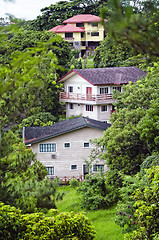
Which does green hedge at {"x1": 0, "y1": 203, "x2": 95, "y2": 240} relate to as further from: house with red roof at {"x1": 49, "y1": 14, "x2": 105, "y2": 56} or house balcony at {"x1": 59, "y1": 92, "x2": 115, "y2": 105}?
house with red roof at {"x1": 49, "y1": 14, "x2": 105, "y2": 56}

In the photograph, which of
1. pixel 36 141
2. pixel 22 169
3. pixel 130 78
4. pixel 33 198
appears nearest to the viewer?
pixel 33 198

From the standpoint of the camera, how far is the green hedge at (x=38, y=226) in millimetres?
9482

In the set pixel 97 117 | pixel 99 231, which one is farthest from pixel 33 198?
pixel 97 117

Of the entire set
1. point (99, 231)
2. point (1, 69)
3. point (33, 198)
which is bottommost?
point (99, 231)

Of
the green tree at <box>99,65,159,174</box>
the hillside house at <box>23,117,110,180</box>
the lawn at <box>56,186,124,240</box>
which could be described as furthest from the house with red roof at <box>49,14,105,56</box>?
the green tree at <box>99,65,159,174</box>

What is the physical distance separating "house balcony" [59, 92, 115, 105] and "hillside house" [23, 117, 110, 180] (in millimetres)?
8577

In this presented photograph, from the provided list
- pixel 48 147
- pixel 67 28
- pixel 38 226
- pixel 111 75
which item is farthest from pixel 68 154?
pixel 67 28

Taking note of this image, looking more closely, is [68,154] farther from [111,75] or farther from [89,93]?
[111,75]

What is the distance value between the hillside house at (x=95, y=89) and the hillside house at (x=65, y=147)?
351 inches

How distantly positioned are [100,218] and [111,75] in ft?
69.9

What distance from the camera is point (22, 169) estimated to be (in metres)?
12.6

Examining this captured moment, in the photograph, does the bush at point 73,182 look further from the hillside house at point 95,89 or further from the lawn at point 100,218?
the hillside house at point 95,89

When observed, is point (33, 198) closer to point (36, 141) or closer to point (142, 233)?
point (142, 233)

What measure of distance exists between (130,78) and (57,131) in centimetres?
1239
